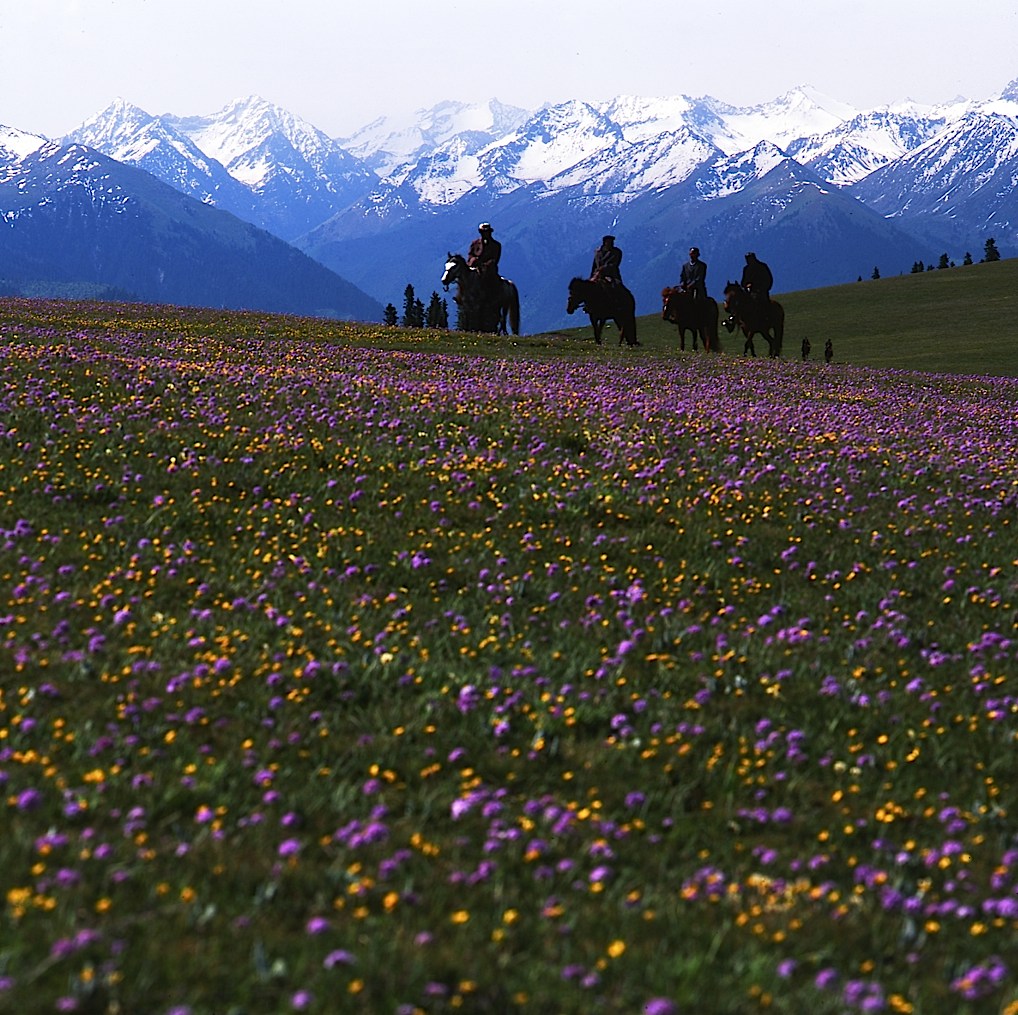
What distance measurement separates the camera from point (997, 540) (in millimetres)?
13453

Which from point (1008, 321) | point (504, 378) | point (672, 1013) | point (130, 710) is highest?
point (1008, 321)

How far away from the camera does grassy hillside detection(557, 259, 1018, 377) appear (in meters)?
83.6

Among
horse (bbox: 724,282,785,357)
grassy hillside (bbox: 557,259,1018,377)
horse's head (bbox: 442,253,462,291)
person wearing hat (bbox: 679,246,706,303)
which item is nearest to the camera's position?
horse's head (bbox: 442,253,462,291)

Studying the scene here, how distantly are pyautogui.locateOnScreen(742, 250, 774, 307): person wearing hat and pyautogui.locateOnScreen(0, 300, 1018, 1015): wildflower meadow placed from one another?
118 ft

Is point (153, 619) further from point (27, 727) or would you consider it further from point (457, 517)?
point (457, 517)

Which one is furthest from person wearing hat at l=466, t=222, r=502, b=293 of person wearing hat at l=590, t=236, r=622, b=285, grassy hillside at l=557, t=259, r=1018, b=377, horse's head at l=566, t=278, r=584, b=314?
grassy hillside at l=557, t=259, r=1018, b=377

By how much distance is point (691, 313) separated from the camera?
162 ft

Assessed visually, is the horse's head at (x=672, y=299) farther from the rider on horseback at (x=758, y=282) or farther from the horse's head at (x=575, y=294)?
the rider on horseback at (x=758, y=282)

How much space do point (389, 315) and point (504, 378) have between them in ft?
435

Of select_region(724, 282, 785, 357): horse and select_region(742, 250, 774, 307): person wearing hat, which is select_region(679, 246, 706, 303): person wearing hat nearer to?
select_region(724, 282, 785, 357): horse

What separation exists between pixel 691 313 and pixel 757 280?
5319 mm

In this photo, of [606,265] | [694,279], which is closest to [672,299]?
[694,279]

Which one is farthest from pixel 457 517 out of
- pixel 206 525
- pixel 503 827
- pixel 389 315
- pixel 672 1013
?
pixel 389 315

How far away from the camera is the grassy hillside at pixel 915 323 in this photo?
274ft
